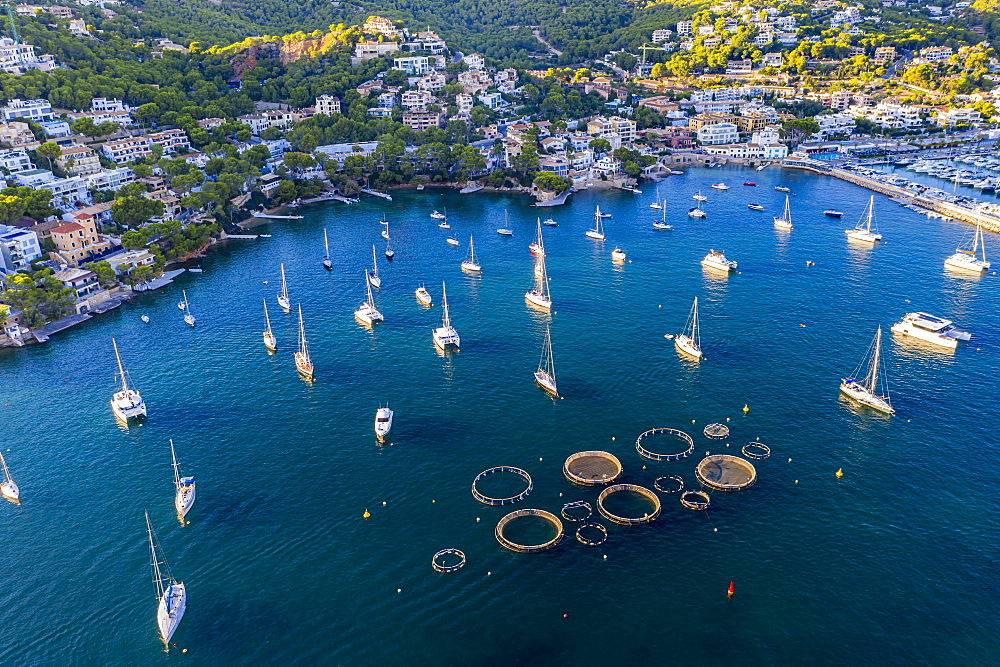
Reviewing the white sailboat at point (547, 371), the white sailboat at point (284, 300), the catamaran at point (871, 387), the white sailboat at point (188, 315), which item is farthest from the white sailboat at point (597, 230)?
the white sailboat at point (188, 315)

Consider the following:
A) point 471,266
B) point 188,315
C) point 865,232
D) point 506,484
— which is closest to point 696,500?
point 506,484

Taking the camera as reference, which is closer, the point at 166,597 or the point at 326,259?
the point at 166,597

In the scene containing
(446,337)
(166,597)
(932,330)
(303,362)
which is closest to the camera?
(166,597)

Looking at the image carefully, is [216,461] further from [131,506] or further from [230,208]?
[230,208]

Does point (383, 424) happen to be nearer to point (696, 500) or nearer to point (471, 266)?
point (696, 500)

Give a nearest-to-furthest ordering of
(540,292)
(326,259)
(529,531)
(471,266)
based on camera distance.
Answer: (529,531) → (540,292) → (471,266) → (326,259)

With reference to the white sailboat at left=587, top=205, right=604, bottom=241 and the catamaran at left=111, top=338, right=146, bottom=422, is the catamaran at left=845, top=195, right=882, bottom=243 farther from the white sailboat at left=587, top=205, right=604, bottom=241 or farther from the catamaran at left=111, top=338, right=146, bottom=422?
the catamaran at left=111, top=338, right=146, bottom=422
